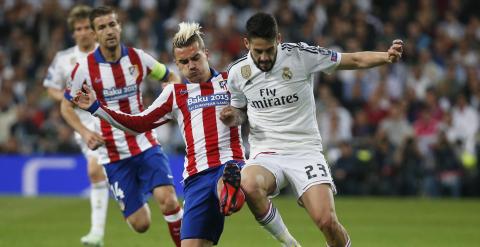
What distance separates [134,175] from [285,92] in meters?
2.53

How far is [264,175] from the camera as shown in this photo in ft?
25.4

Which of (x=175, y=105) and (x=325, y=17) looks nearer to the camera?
(x=175, y=105)

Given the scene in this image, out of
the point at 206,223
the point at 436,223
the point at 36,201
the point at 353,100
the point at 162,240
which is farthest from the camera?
the point at 353,100

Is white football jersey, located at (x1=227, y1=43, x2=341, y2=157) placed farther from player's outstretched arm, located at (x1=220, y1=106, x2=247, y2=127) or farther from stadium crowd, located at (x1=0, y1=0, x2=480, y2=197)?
stadium crowd, located at (x1=0, y1=0, x2=480, y2=197)

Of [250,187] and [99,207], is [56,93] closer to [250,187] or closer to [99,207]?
[99,207]

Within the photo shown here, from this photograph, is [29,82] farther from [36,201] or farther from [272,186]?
[272,186]

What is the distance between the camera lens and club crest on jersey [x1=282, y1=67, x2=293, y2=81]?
7.86 m

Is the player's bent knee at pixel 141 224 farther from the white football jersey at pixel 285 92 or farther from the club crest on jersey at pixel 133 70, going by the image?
the white football jersey at pixel 285 92

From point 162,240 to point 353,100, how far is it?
8.10 metres

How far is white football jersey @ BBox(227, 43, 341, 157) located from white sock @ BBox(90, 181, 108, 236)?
3.43m

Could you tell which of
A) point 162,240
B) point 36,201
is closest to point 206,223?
point 162,240

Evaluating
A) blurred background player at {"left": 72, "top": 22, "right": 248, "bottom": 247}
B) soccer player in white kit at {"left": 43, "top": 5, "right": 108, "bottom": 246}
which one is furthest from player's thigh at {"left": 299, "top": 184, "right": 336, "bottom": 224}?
soccer player in white kit at {"left": 43, "top": 5, "right": 108, "bottom": 246}

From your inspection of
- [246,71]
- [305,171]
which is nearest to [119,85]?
[246,71]

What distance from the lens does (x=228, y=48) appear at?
68.0 ft
